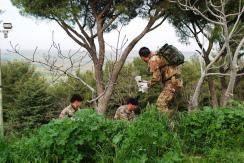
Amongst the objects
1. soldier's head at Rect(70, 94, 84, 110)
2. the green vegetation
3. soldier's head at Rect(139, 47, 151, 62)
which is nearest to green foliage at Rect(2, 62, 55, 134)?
soldier's head at Rect(70, 94, 84, 110)

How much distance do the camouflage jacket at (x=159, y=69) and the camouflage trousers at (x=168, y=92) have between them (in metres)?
0.10

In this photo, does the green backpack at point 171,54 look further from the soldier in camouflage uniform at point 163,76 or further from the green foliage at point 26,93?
the green foliage at point 26,93

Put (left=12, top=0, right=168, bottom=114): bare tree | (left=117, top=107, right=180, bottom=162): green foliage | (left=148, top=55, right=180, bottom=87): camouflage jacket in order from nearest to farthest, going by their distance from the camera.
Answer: (left=117, top=107, right=180, bottom=162): green foliage < (left=148, top=55, right=180, bottom=87): camouflage jacket < (left=12, top=0, right=168, bottom=114): bare tree

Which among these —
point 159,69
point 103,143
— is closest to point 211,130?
point 103,143

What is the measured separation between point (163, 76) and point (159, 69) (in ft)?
0.79

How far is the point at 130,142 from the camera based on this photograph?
4707 mm

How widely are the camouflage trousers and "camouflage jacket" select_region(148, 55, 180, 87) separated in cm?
10

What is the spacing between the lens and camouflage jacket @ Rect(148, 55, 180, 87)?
24.6 feet

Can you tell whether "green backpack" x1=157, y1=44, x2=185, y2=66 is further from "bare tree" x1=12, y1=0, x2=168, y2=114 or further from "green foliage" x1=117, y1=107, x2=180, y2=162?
"bare tree" x1=12, y1=0, x2=168, y2=114

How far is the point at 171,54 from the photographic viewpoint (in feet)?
24.9

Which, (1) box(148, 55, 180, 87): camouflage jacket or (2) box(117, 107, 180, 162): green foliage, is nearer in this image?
(2) box(117, 107, 180, 162): green foliage

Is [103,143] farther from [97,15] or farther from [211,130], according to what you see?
[97,15]

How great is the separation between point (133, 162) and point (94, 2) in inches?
699

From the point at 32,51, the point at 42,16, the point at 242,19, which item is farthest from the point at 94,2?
the point at 32,51
